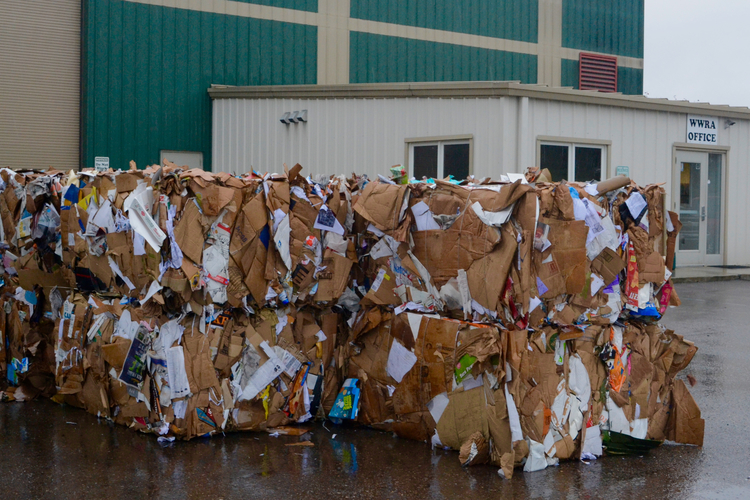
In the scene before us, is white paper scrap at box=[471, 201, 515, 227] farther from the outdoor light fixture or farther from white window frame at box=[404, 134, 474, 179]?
the outdoor light fixture

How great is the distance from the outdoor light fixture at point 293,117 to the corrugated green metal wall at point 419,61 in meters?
4.18

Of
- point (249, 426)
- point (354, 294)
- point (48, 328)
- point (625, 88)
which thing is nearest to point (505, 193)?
point (354, 294)

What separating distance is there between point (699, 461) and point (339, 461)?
2356 mm

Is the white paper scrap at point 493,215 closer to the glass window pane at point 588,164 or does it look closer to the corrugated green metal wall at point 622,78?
the glass window pane at point 588,164

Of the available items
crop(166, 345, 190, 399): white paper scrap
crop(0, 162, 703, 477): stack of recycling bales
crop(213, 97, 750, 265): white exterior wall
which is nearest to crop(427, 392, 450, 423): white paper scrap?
crop(0, 162, 703, 477): stack of recycling bales

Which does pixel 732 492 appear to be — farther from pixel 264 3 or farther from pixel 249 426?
pixel 264 3

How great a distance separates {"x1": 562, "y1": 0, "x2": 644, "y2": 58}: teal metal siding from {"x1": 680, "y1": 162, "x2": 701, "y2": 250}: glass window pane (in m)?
6.74

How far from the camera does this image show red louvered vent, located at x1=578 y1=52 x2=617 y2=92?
71.6ft

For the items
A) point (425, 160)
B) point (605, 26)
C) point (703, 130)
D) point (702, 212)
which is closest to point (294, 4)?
point (425, 160)

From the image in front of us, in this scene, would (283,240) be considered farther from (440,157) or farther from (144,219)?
(440,157)

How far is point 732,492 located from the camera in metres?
4.51

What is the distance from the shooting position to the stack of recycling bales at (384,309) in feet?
16.0

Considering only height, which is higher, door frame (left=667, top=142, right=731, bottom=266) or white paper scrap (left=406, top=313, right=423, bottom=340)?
door frame (left=667, top=142, right=731, bottom=266)

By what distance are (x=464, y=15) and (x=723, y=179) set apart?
24.2 ft
